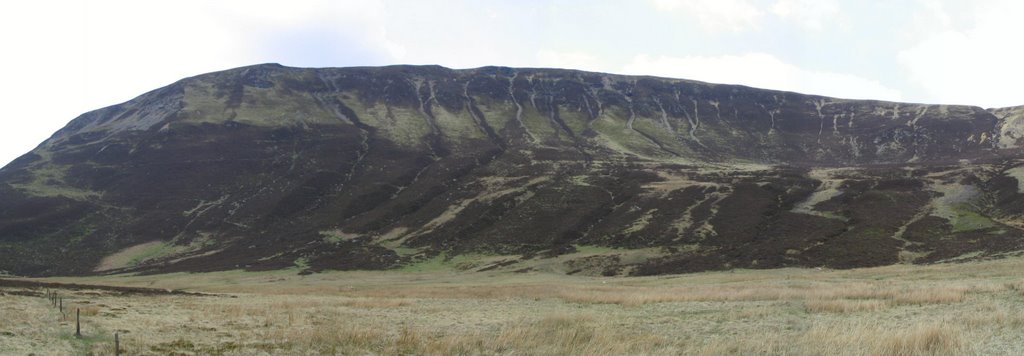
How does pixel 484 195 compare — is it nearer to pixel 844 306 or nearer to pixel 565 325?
pixel 844 306

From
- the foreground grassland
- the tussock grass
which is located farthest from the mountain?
the tussock grass

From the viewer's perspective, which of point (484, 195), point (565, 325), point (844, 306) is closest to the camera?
point (565, 325)

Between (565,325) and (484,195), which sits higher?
(484,195)

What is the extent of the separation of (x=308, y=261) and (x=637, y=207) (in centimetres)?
5557

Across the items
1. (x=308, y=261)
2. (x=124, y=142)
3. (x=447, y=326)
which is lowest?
(x=308, y=261)

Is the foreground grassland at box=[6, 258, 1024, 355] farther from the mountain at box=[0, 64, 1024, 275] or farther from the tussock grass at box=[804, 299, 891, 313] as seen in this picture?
the mountain at box=[0, 64, 1024, 275]

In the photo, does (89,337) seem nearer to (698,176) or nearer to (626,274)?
(626,274)

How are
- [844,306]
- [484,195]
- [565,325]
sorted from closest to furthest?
[565,325] < [844,306] < [484,195]

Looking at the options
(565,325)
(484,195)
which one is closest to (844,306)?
(565,325)

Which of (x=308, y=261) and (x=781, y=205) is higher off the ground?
(x=781, y=205)

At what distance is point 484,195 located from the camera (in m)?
119

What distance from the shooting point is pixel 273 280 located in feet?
237

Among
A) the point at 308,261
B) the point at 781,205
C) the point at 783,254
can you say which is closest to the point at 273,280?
the point at 308,261

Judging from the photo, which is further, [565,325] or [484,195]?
[484,195]
